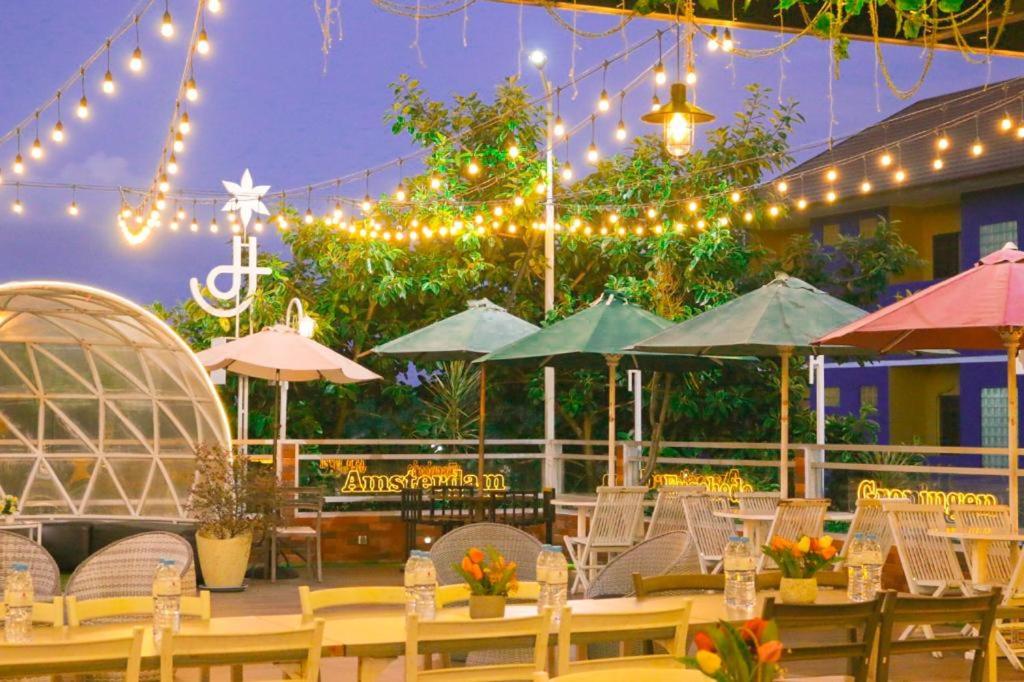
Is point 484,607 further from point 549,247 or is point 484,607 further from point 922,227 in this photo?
point 922,227

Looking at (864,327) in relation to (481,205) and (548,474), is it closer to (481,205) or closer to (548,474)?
(548,474)

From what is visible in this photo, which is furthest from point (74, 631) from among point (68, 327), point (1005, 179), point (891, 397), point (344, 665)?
point (891, 397)

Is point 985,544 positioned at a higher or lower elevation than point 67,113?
lower

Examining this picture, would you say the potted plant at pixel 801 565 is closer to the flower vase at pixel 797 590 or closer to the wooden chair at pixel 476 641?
the flower vase at pixel 797 590

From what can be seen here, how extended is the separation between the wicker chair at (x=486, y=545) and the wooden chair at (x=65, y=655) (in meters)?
3.13

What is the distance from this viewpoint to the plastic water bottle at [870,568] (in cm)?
621

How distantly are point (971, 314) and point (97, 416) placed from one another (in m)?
9.59

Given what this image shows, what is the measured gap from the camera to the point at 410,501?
14.8 meters

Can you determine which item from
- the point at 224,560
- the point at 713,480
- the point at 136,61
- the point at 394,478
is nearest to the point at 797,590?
the point at 136,61

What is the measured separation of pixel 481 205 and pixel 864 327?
9.55 meters

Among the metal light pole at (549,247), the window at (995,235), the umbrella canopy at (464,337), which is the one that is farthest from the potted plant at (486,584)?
the window at (995,235)

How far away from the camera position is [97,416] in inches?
620

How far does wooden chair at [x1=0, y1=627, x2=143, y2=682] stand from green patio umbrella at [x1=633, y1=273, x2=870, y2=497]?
308 inches

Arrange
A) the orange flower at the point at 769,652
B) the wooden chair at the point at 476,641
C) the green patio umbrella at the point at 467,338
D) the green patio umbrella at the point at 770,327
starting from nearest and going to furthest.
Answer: the orange flower at the point at 769,652
the wooden chair at the point at 476,641
the green patio umbrella at the point at 770,327
the green patio umbrella at the point at 467,338
